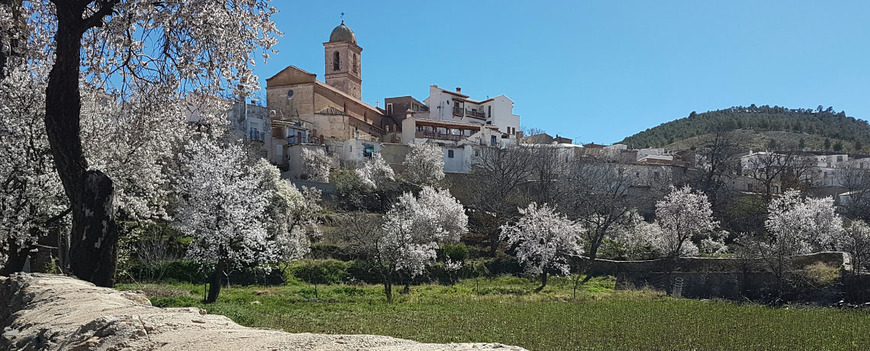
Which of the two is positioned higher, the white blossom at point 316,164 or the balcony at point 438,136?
the balcony at point 438,136

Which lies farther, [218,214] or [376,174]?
[376,174]

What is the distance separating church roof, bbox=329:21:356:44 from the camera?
9079cm

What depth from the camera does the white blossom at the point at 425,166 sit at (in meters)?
60.1

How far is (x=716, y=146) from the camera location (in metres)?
62.3

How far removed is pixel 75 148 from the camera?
8.98 m

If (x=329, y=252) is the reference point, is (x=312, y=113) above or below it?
above

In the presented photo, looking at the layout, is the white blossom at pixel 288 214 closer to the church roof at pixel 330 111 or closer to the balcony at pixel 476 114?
the church roof at pixel 330 111

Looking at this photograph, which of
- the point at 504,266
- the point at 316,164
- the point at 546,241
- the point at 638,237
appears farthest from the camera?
the point at 316,164

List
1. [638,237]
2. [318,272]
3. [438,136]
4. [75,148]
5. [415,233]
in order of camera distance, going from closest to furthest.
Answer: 1. [75,148]
2. [318,272]
3. [415,233]
4. [638,237]
5. [438,136]

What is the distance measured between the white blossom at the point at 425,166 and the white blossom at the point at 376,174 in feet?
6.45

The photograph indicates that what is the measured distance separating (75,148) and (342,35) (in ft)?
278

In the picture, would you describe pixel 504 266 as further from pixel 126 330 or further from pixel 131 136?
pixel 126 330

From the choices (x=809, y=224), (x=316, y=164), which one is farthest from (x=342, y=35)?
(x=809, y=224)

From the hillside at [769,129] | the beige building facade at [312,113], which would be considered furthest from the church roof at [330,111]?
the hillside at [769,129]
